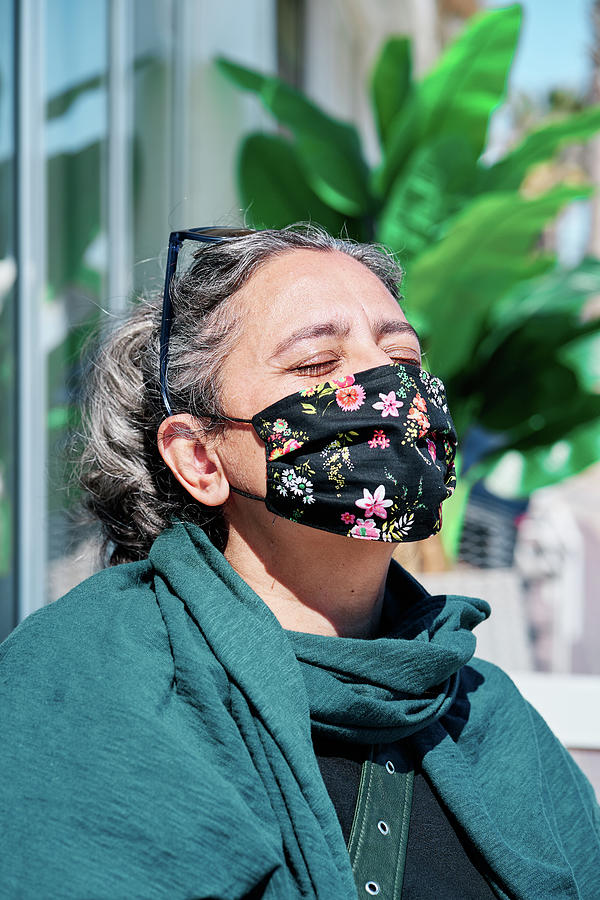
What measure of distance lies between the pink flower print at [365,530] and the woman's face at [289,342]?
0.17m

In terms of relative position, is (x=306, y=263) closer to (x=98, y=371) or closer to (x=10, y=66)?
(x=98, y=371)

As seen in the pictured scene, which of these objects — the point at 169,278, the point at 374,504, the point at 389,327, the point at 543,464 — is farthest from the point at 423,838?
the point at 543,464

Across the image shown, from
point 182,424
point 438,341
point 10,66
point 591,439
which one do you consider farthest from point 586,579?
point 182,424

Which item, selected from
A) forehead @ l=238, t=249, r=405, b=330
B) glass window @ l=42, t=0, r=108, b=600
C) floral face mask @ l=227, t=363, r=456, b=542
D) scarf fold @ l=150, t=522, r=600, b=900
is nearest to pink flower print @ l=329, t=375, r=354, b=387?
floral face mask @ l=227, t=363, r=456, b=542

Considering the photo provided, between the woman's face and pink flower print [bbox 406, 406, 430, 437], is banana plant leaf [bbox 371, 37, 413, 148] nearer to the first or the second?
the woman's face

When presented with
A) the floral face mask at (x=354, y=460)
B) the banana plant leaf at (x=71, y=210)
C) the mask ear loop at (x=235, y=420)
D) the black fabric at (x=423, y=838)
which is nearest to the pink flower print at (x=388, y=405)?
the floral face mask at (x=354, y=460)

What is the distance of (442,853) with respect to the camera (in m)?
1.37

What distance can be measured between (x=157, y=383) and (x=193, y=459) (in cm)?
18

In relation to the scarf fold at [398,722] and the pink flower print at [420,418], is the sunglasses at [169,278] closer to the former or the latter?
the scarf fold at [398,722]

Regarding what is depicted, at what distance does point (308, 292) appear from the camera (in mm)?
1494

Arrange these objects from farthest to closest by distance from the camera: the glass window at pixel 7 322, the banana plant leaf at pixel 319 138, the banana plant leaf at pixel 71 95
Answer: the banana plant leaf at pixel 319 138
the banana plant leaf at pixel 71 95
the glass window at pixel 7 322

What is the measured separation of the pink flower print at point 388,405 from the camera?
1471 millimetres

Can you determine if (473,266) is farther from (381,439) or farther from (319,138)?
(381,439)

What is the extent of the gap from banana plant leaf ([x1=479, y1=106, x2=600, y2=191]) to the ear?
324 cm
